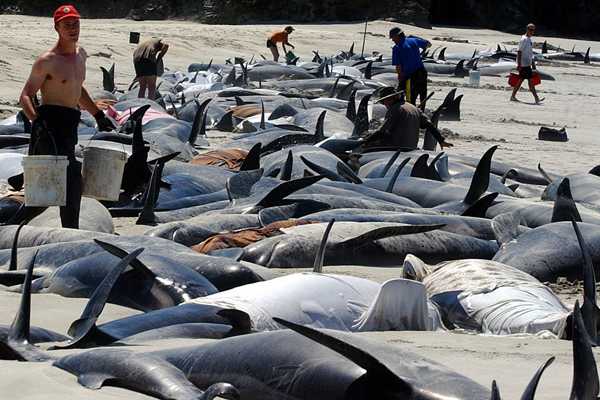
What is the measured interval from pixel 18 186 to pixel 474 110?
1296 cm

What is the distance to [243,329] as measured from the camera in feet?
14.4

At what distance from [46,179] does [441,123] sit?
36.4ft

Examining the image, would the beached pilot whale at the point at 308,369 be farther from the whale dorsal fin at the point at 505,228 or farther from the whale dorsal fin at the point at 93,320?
the whale dorsal fin at the point at 505,228

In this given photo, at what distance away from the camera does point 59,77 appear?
741cm

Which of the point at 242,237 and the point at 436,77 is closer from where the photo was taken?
the point at 242,237

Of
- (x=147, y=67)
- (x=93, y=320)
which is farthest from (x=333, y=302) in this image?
(x=147, y=67)

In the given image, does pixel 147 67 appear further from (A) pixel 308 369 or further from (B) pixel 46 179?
(A) pixel 308 369

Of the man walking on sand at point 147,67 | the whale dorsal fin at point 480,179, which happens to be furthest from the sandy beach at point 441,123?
the man walking on sand at point 147,67

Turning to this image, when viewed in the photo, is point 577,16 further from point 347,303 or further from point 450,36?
point 347,303

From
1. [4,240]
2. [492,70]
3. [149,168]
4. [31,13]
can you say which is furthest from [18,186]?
[31,13]

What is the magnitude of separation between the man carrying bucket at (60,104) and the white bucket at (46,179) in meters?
0.12

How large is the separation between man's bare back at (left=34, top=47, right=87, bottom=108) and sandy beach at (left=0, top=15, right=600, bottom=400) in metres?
1.09

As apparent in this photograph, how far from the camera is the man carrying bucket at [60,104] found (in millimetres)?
7398

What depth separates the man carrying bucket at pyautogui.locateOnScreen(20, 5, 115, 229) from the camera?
7.40 meters
